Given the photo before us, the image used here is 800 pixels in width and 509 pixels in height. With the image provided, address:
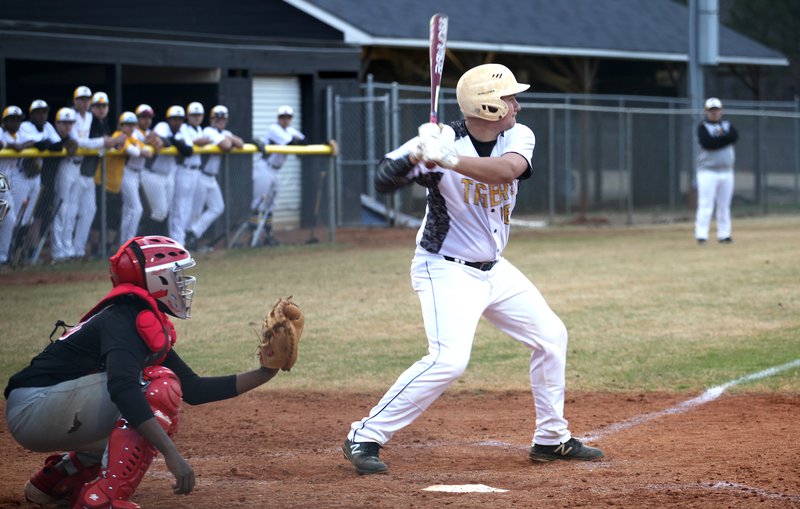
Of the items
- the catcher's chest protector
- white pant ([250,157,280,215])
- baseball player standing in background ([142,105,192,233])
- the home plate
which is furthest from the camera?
white pant ([250,157,280,215])

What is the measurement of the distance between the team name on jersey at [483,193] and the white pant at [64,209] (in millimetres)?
9499

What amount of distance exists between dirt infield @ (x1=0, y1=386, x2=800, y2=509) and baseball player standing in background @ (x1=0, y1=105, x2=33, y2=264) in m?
6.68

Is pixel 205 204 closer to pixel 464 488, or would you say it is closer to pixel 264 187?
pixel 264 187

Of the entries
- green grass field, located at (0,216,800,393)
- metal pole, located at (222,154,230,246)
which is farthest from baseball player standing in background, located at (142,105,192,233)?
green grass field, located at (0,216,800,393)

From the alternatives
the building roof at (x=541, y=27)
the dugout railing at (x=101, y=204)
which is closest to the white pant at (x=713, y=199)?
the dugout railing at (x=101, y=204)

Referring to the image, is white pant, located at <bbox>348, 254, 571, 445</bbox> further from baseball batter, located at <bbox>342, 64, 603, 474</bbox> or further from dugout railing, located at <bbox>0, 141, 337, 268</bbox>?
dugout railing, located at <bbox>0, 141, 337, 268</bbox>

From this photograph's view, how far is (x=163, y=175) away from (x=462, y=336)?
10.4 m

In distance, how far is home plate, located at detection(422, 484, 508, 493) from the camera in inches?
198

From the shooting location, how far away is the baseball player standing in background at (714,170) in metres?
16.8

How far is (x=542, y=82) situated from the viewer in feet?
89.7

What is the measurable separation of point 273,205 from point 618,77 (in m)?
15.6

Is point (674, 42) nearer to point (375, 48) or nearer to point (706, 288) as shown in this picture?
Answer: point (375, 48)

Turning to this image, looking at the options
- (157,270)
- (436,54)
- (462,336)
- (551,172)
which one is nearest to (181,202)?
(551,172)

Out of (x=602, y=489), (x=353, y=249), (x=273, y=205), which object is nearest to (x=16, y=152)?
(x=273, y=205)
